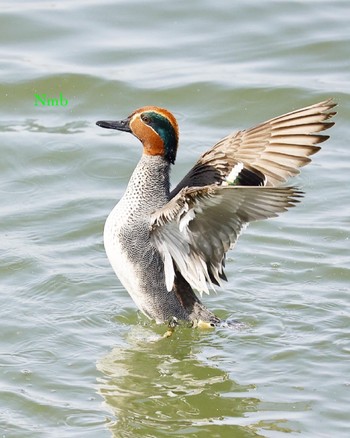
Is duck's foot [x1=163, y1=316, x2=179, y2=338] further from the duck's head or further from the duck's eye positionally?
the duck's eye

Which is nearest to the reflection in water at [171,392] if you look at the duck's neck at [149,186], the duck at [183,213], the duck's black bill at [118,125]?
the duck at [183,213]

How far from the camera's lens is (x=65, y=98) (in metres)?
11.5

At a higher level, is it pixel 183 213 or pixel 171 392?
pixel 183 213

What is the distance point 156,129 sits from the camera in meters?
7.50

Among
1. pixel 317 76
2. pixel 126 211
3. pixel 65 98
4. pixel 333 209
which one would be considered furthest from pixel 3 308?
pixel 317 76

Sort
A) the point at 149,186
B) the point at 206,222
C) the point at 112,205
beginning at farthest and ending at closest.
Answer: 1. the point at 112,205
2. the point at 149,186
3. the point at 206,222

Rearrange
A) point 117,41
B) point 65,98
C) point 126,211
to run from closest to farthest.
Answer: point 126,211, point 65,98, point 117,41

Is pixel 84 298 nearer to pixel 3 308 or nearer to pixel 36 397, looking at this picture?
pixel 3 308

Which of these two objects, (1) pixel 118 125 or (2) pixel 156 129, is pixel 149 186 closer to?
(2) pixel 156 129

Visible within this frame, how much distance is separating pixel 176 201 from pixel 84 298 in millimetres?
1709

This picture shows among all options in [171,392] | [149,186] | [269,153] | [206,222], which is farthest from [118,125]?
[171,392]

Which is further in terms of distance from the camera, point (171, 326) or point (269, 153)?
point (171, 326)

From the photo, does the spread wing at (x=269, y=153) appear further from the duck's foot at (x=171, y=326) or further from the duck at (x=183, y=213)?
the duck's foot at (x=171, y=326)

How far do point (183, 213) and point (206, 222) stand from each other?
21 cm
